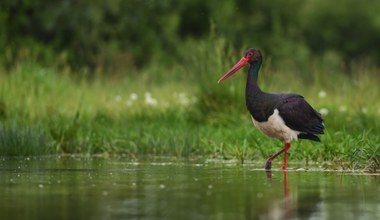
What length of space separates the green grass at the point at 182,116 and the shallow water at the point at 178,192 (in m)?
1.17

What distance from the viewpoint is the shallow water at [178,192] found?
30.1ft

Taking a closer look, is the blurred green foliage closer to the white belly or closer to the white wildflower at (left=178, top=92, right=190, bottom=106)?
the white wildflower at (left=178, top=92, right=190, bottom=106)

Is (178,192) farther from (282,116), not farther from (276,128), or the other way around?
(282,116)

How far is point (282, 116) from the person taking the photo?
1391 cm

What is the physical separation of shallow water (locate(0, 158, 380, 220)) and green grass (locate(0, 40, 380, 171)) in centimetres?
117

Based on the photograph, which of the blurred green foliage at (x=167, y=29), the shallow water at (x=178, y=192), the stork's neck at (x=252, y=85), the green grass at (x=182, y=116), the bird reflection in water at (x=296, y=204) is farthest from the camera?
the blurred green foliage at (x=167, y=29)

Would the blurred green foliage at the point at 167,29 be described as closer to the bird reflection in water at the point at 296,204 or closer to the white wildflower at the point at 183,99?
the white wildflower at the point at 183,99

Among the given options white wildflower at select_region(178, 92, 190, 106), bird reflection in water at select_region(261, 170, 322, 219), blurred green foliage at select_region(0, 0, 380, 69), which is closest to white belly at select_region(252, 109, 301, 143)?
bird reflection in water at select_region(261, 170, 322, 219)

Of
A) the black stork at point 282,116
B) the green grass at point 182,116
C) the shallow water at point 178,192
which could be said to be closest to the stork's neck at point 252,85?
the black stork at point 282,116

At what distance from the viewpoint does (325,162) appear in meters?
14.3

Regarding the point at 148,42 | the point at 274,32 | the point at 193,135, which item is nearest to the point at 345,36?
the point at 274,32

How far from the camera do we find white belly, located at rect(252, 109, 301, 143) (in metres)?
13.8

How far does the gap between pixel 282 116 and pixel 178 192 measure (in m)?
3.46

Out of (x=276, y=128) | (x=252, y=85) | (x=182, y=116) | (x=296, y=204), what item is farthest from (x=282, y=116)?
(x=182, y=116)
